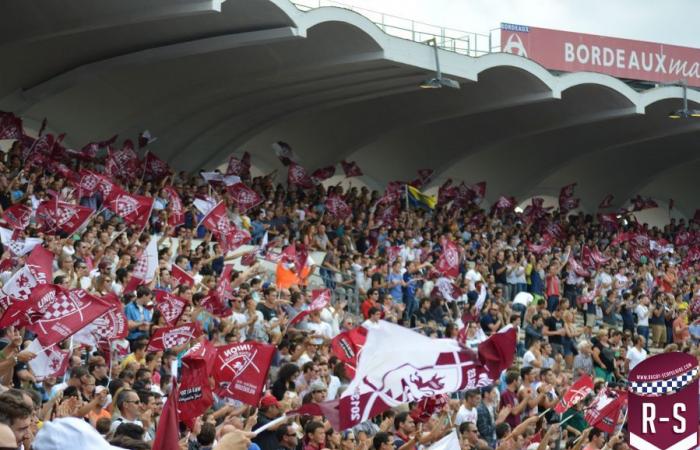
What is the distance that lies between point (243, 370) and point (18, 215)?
7481 millimetres

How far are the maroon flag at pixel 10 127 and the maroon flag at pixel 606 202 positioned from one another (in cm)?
1789

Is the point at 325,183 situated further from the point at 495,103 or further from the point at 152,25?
the point at 152,25

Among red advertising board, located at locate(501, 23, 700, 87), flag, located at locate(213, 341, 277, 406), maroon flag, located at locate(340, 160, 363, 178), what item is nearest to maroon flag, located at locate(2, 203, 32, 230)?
flag, located at locate(213, 341, 277, 406)

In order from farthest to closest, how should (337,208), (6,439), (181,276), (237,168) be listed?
(237,168), (337,208), (181,276), (6,439)

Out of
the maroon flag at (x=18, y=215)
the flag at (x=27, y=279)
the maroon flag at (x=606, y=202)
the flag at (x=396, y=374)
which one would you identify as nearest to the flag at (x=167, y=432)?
the flag at (x=396, y=374)

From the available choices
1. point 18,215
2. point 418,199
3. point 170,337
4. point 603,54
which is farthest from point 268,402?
point 603,54

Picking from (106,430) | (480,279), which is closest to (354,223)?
(480,279)

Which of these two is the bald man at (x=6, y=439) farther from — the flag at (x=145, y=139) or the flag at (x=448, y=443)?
the flag at (x=145, y=139)

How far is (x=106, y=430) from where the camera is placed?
8781 mm

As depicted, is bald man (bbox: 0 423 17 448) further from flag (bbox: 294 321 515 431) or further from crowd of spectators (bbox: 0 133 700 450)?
flag (bbox: 294 321 515 431)

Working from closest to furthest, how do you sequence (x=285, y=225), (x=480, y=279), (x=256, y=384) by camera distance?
(x=256, y=384), (x=480, y=279), (x=285, y=225)

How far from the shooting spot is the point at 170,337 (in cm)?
1253

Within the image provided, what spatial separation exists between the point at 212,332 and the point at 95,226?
11.2ft

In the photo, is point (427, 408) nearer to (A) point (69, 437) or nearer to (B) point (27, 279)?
(B) point (27, 279)
